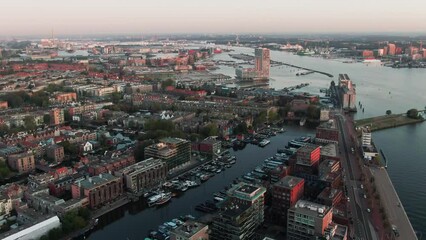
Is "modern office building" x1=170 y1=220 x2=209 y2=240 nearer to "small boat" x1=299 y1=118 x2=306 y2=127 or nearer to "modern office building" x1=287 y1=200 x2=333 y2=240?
"modern office building" x1=287 y1=200 x2=333 y2=240

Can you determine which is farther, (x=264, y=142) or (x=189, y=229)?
(x=264, y=142)

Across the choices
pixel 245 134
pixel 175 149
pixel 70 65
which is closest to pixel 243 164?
pixel 175 149

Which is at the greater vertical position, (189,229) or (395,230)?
(189,229)

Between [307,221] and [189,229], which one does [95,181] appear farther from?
[307,221]

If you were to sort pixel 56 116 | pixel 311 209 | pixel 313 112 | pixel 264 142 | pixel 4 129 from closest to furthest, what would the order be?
1. pixel 311 209
2. pixel 264 142
3. pixel 4 129
4. pixel 56 116
5. pixel 313 112

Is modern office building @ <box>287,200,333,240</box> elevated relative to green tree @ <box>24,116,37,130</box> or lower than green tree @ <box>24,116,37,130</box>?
elevated

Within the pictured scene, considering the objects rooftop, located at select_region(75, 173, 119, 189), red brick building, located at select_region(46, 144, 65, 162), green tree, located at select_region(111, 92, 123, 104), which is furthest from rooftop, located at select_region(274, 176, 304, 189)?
green tree, located at select_region(111, 92, 123, 104)

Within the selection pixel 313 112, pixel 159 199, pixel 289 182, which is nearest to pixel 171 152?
pixel 159 199
